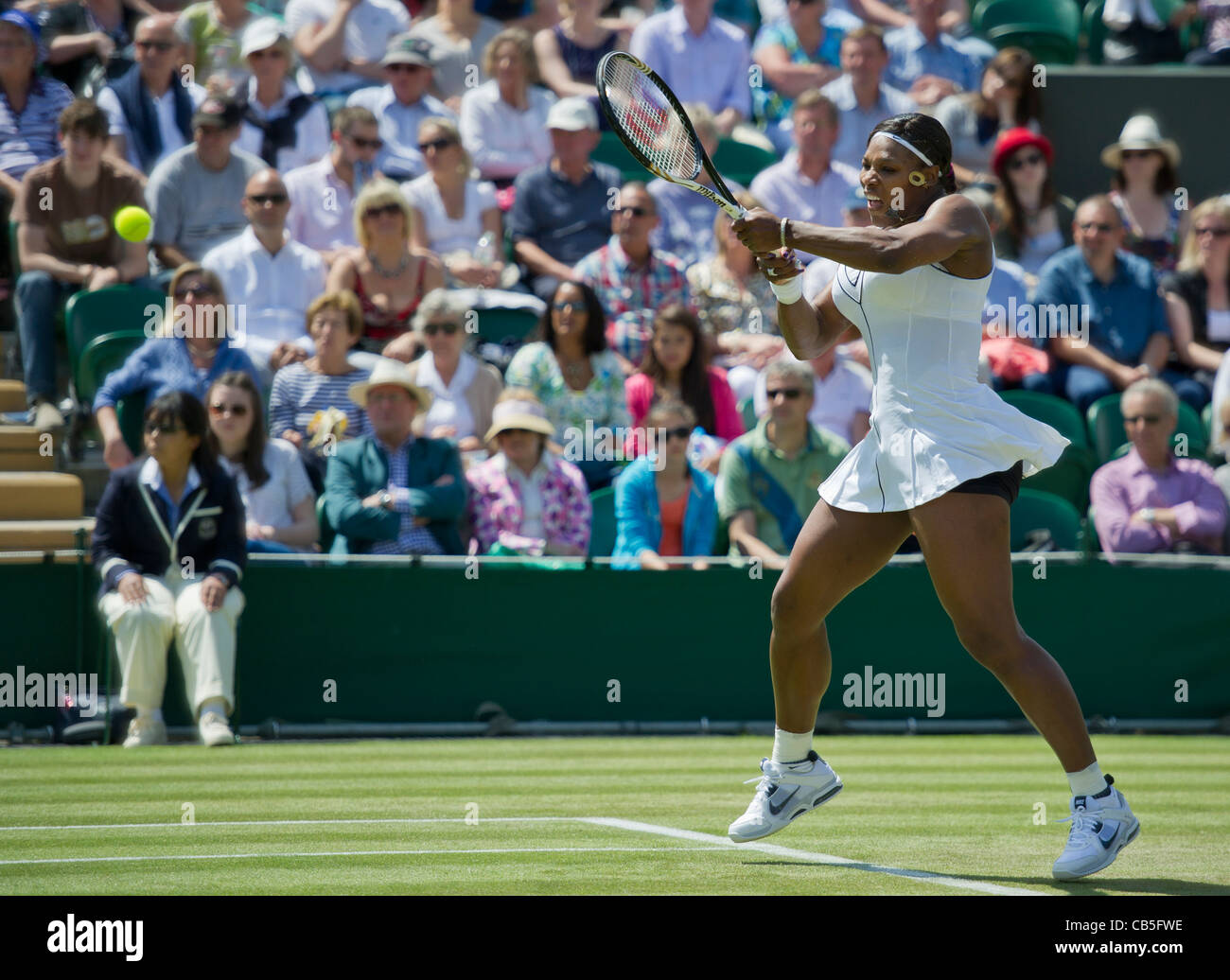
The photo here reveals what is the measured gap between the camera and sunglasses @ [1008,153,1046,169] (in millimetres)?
12555

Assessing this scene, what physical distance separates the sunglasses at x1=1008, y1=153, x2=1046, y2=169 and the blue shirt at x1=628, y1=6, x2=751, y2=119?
7.93ft

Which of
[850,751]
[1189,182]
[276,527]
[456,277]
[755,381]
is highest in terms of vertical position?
[1189,182]

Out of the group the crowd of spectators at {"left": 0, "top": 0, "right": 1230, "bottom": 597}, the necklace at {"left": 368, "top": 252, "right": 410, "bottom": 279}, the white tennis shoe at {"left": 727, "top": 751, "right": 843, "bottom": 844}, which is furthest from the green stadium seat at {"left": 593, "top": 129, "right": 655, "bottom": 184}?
the white tennis shoe at {"left": 727, "top": 751, "right": 843, "bottom": 844}

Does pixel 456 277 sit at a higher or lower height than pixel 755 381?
higher

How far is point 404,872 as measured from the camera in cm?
492

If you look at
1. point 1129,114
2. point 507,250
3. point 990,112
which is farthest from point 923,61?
point 507,250

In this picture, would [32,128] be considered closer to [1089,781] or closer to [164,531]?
[164,531]

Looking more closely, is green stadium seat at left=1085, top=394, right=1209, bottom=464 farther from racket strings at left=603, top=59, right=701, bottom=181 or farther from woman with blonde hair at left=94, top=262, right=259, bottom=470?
racket strings at left=603, top=59, right=701, bottom=181

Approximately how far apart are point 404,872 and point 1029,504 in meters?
6.29

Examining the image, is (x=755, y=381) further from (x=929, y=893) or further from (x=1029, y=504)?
(x=929, y=893)

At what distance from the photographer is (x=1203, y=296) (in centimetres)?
1219

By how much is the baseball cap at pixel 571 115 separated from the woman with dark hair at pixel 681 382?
1.78 meters

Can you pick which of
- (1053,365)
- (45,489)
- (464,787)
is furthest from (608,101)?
(1053,365)

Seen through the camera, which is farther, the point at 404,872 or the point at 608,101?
the point at 608,101
